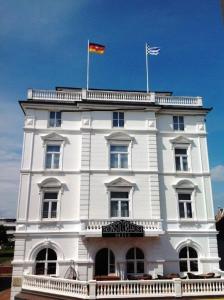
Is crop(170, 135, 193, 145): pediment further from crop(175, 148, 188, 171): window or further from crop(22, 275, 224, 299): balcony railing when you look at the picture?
crop(22, 275, 224, 299): balcony railing

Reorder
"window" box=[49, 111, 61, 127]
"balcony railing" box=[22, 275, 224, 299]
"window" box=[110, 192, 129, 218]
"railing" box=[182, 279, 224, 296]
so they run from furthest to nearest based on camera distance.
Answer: "window" box=[49, 111, 61, 127] → "window" box=[110, 192, 129, 218] → "railing" box=[182, 279, 224, 296] → "balcony railing" box=[22, 275, 224, 299]

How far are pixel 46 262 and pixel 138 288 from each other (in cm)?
705

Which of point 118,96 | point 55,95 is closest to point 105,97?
point 118,96

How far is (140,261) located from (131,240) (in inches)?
59.3

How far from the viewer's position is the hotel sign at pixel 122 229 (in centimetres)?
1808

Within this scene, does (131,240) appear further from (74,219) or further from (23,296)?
(23,296)

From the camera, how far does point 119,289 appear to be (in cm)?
1431

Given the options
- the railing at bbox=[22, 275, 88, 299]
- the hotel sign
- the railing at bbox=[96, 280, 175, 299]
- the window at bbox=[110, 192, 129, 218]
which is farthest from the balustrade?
the railing at bbox=[96, 280, 175, 299]

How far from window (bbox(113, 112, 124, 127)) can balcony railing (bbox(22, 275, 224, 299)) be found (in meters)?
11.4

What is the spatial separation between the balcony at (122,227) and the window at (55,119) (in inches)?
297

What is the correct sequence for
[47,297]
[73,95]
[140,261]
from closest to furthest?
[47,297] < [140,261] < [73,95]

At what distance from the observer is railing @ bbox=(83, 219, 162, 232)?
61.6ft

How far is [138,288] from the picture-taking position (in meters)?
14.4

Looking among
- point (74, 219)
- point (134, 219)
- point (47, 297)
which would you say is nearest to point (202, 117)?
point (134, 219)
